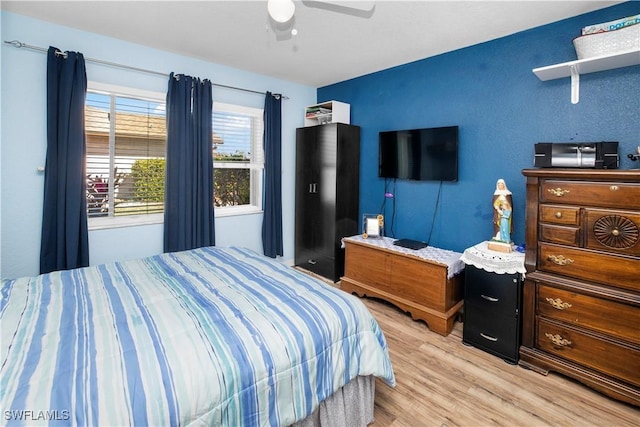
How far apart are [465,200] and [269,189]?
2253 mm

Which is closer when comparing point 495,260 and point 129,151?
point 495,260

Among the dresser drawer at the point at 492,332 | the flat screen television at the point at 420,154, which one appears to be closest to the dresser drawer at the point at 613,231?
the dresser drawer at the point at 492,332

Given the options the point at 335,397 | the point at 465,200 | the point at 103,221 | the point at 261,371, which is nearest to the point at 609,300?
the point at 465,200

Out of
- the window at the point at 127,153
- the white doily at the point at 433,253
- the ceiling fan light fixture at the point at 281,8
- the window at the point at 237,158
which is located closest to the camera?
the ceiling fan light fixture at the point at 281,8

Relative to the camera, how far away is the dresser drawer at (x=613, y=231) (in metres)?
1.78

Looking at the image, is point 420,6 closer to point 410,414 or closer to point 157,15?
point 157,15

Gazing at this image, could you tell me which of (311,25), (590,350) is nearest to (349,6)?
(311,25)

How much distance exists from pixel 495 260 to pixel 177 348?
2.13 m

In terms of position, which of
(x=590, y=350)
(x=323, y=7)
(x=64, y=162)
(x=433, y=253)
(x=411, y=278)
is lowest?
(x=590, y=350)

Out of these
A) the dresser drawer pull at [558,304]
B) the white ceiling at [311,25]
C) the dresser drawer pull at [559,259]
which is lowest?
the dresser drawer pull at [558,304]

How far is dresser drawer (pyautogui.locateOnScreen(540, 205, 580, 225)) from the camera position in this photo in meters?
1.98

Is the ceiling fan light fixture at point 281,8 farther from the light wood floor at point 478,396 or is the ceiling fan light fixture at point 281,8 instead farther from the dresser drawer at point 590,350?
the dresser drawer at point 590,350

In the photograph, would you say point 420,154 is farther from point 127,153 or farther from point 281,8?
point 127,153
